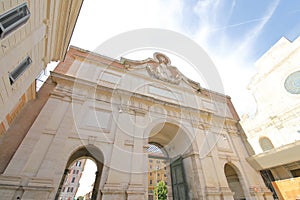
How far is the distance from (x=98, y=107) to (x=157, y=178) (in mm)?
38749

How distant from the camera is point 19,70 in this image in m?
4.92

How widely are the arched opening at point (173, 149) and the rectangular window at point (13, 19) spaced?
26.5 feet

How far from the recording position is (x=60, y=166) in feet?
19.2

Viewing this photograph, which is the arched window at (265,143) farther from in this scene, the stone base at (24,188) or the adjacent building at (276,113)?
the stone base at (24,188)

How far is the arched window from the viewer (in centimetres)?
1469

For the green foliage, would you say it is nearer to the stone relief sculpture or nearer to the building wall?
the stone relief sculpture

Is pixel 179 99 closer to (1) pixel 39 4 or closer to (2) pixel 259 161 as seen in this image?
(2) pixel 259 161

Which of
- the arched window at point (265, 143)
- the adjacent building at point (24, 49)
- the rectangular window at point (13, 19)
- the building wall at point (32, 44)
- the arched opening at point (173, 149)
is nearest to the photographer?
the rectangular window at point (13, 19)

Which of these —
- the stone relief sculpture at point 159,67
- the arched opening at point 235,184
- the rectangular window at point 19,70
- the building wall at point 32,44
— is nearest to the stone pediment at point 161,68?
the stone relief sculpture at point 159,67

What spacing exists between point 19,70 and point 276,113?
19630 millimetres

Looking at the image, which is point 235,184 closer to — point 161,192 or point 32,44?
point 32,44

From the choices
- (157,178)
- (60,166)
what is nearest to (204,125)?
(60,166)

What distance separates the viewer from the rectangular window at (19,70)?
4.54m

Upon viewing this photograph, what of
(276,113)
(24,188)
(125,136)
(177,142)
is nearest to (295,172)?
(276,113)
